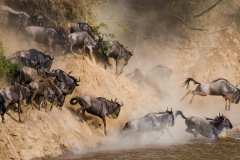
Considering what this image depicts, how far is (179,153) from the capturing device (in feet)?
64.3

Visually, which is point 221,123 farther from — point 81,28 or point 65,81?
point 81,28

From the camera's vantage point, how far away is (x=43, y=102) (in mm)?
20250

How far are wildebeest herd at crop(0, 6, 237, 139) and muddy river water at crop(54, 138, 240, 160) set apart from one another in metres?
1.61

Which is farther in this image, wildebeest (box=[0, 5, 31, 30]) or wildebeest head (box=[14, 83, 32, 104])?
wildebeest (box=[0, 5, 31, 30])

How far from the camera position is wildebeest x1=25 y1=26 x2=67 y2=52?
80.5 feet

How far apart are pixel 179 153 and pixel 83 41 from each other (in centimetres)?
759

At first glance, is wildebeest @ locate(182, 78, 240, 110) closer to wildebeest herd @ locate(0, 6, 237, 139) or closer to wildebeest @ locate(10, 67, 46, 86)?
wildebeest herd @ locate(0, 6, 237, 139)

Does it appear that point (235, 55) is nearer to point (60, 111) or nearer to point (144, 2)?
point (144, 2)

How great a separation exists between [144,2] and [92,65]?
10395 mm

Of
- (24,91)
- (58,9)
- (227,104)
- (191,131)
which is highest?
(58,9)

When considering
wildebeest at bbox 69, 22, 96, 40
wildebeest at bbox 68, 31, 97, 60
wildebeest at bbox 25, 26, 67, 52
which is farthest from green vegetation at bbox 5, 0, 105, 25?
wildebeest at bbox 68, 31, 97, 60

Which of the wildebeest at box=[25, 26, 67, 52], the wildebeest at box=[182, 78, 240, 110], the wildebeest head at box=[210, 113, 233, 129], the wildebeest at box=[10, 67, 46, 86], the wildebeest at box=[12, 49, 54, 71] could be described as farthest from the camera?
the wildebeest at box=[182, 78, 240, 110]

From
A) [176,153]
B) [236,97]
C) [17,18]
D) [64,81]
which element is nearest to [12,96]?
[64,81]

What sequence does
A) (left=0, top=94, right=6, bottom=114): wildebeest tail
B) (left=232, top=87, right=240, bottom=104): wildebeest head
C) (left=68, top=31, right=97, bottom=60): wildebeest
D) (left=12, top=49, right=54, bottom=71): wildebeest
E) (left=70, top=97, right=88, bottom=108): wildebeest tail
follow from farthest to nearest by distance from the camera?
(left=232, top=87, right=240, bottom=104): wildebeest head < (left=68, top=31, right=97, bottom=60): wildebeest < (left=12, top=49, right=54, bottom=71): wildebeest < (left=70, top=97, right=88, bottom=108): wildebeest tail < (left=0, top=94, right=6, bottom=114): wildebeest tail
